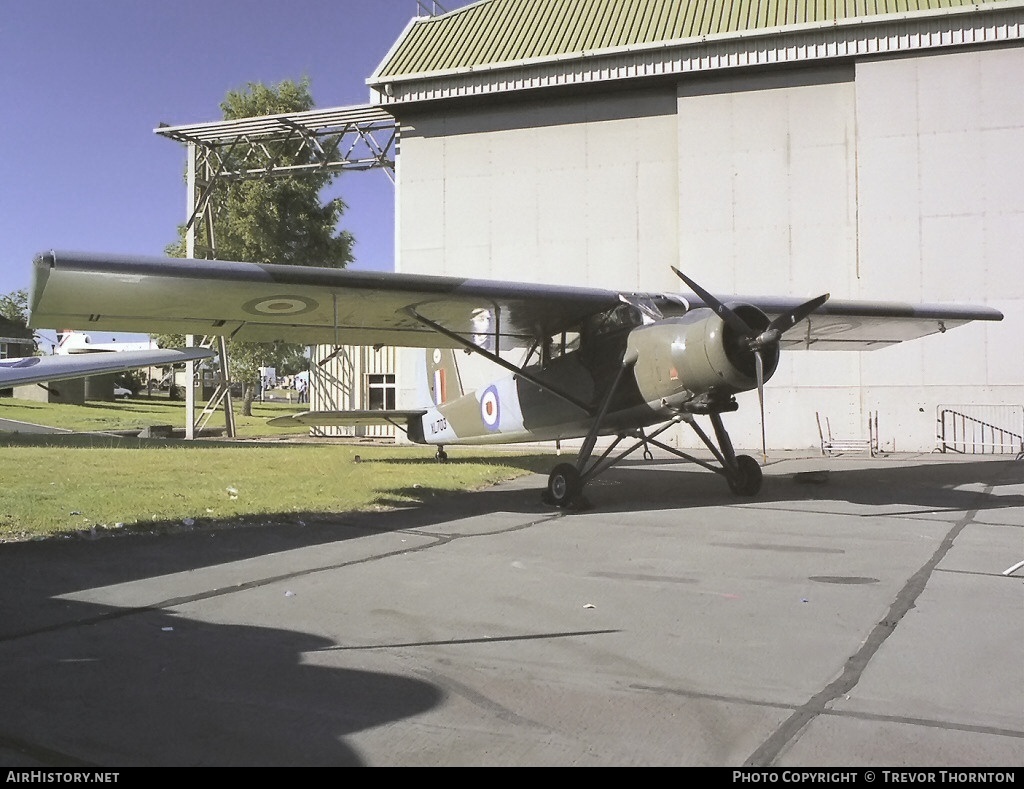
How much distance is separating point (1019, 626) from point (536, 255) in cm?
1941

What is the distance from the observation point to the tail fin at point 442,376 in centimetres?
1638

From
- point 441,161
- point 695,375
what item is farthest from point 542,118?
point 695,375

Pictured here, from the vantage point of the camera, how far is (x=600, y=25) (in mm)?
23031

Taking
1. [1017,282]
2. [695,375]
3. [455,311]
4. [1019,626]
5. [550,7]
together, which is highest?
[550,7]

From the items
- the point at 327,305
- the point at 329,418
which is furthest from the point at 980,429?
the point at 327,305

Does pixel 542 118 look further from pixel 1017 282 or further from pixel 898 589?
pixel 898 589

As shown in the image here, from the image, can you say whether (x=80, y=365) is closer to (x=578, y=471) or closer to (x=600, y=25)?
(x=578, y=471)

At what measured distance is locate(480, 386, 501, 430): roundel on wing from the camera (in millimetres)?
13664

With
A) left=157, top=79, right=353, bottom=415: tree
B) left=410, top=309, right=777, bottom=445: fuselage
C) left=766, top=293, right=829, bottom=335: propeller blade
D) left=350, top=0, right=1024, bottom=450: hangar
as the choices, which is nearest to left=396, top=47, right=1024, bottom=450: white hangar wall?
left=350, top=0, right=1024, bottom=450: hangar

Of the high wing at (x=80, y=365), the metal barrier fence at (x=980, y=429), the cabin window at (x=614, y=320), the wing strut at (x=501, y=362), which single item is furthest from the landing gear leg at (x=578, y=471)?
the metal barrier fence at (x=980, y=429)

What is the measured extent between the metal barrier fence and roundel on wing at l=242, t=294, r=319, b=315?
16367 millimetres

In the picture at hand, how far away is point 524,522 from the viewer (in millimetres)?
9461

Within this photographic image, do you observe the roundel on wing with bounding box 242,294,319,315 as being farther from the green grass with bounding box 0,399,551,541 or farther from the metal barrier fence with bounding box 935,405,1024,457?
the metal barrier fence with bounding box 935,405,1024,457

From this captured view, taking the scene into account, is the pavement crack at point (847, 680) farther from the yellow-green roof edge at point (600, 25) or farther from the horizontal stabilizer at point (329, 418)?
the yellow-green roof edge at point (600, 25)
